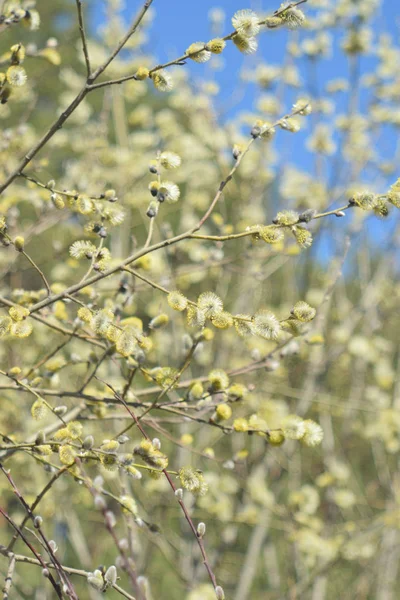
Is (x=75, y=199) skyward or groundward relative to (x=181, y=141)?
groundward

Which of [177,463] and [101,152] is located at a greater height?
[101,152]

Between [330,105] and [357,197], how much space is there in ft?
11.0

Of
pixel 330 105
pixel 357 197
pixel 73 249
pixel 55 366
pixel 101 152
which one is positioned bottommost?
pixel 55 366

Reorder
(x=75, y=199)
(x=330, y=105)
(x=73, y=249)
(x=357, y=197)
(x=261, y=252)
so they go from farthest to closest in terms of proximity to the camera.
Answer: (x=330, y=105) → (x=261, y=252) → (x=75, y=199) → (x=73, y=249) → (x=357, y=197)

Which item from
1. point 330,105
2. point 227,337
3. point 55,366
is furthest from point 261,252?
point 330,105

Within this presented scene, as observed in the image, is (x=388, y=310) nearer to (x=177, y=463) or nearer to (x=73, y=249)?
(x=177, y=463)

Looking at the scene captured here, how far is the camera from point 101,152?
4.03 metres

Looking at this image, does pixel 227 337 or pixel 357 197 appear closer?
pixel 357 197

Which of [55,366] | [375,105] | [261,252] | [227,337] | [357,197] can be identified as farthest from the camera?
[375,105]

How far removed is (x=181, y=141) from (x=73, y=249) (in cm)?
334

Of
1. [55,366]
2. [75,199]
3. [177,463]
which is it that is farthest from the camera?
[177,463]

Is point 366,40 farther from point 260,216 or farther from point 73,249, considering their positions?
point 73,249

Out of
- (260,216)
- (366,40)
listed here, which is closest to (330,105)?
(366,40)

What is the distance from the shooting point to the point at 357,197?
1241 mm
